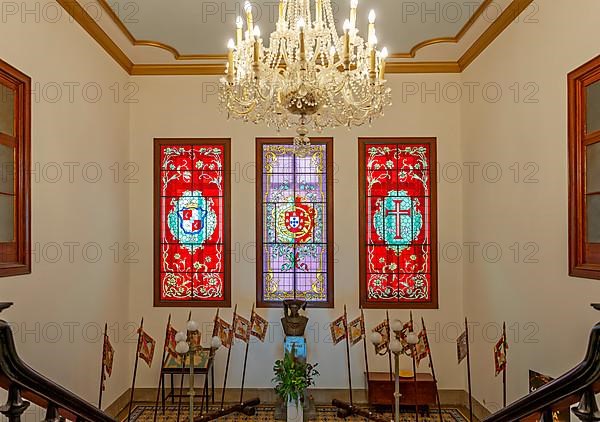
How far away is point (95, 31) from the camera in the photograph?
188 inches

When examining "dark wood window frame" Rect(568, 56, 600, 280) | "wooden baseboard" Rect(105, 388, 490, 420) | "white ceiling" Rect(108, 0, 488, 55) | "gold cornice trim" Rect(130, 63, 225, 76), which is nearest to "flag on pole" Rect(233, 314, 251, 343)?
"wooden baseboard" Rect(105, 388, 490, 420)

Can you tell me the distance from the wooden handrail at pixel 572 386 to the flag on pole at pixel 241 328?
171 inches

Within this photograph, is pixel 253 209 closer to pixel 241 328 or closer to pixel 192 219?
pixel 192 219

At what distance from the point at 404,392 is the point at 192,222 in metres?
3.00

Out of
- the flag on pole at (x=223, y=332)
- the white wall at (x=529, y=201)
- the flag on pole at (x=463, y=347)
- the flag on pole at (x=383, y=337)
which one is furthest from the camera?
the flag on pole at (x=223, y=332)

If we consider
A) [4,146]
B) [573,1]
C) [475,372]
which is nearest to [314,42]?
[573,1]

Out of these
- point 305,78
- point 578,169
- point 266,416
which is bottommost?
point 266,416

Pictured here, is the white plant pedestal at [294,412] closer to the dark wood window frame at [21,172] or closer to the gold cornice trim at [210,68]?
the dark wood window frame at [21,172]

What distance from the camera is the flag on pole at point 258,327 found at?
5.49m

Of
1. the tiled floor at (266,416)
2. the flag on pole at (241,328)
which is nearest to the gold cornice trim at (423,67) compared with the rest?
the flag on pole at (241,328)

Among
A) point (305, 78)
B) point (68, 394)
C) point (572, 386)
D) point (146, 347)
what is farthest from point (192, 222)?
point (572, 386)

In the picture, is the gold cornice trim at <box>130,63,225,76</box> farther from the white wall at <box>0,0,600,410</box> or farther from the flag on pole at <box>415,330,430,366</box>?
the flag on pole at <box>415,330,430,366</box>

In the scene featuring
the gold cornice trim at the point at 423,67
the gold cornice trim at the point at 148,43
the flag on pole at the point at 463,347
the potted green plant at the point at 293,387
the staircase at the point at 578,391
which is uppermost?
the gold cornice trim at the point at 148,43

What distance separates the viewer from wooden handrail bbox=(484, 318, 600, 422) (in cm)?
102
